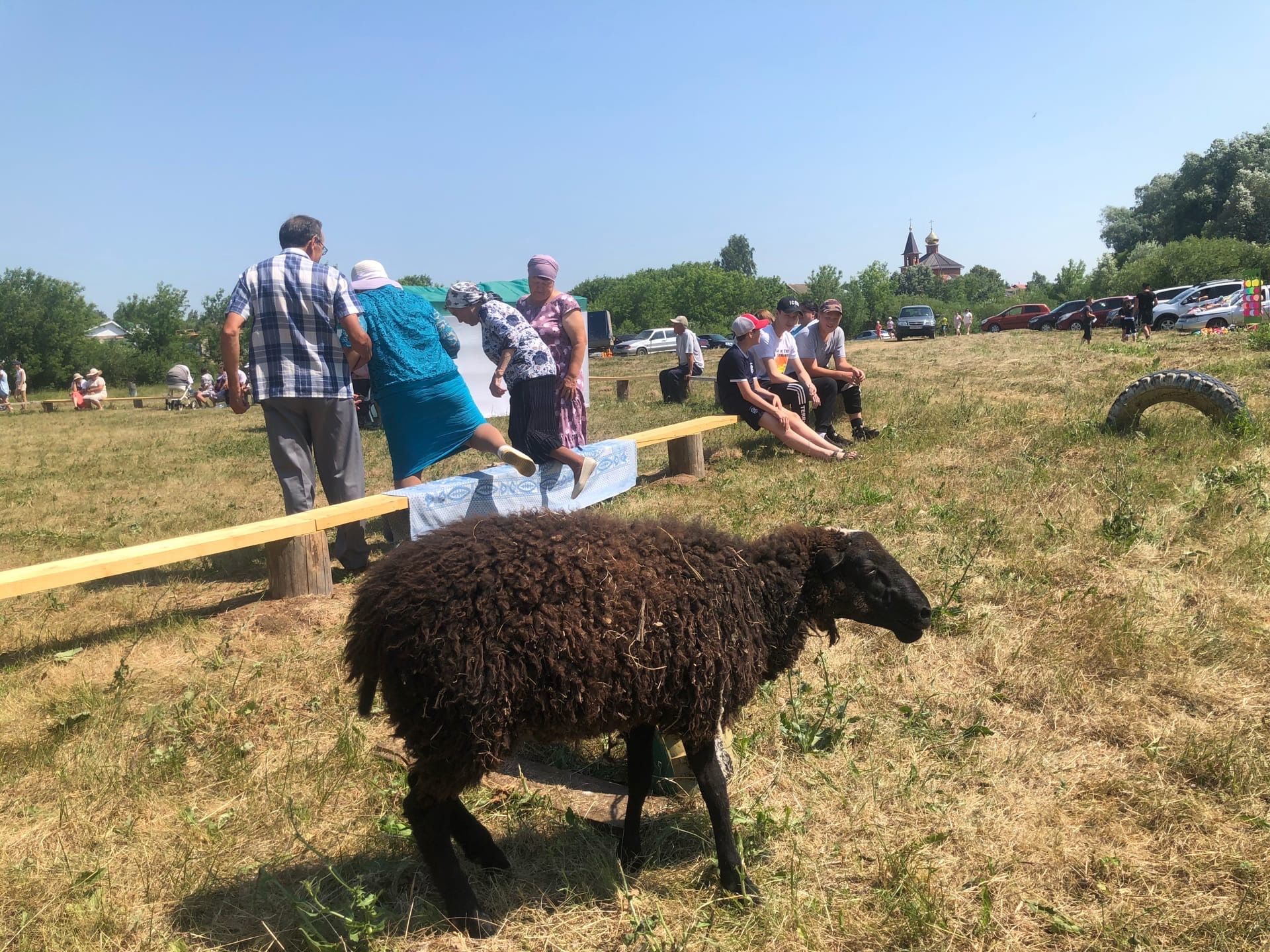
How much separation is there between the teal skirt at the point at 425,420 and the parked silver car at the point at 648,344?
4495 centimetres

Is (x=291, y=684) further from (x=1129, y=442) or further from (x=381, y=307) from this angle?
(x=1129, y=442)

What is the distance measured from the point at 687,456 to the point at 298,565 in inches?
165

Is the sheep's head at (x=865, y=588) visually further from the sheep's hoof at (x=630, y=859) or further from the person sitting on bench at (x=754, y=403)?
the person sitting on bench at (x=754, y=403)

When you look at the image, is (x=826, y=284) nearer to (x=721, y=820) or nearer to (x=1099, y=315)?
(x=1099, y=315)

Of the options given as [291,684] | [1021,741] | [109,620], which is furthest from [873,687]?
[109,620]

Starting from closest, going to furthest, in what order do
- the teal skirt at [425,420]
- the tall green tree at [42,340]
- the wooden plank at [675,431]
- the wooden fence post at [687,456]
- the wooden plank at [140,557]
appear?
the wooden plank at [140,557] < the teal skirt at [425,420] < the wooden plank at [675,431] < the wooden fence post at [687,456] < the tall green tree at [42,340]

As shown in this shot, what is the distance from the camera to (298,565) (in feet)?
16.9

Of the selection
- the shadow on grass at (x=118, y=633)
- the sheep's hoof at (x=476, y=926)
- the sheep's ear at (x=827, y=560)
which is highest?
the sheep's ear at (x=827, y=560)

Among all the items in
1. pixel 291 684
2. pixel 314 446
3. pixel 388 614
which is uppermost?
pixel 314 446

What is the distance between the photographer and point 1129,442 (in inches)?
292

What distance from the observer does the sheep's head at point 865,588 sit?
3.15 m

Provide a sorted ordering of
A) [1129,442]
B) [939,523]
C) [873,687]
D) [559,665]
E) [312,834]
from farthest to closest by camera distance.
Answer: [1129,442] → [939,523] → [873,687] → [312,834] → [559,665]

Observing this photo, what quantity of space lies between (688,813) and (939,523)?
372 centimetres

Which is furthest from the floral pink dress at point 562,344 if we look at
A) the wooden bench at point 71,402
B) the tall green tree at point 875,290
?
the tall green tree at point 875,290
